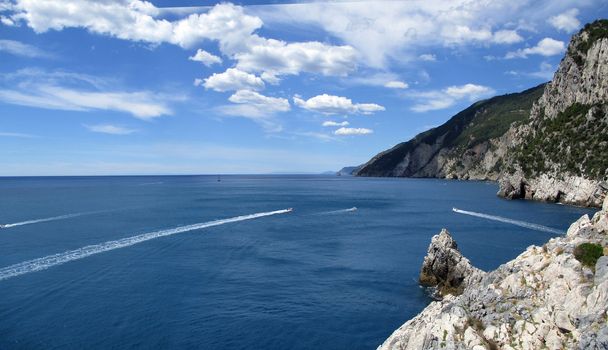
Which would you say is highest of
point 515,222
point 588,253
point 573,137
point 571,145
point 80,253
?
point 573,137

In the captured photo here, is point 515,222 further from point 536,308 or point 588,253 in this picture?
point 536,308

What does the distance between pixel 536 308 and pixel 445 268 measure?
29463 millimetres

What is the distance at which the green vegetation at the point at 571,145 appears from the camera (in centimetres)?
11894

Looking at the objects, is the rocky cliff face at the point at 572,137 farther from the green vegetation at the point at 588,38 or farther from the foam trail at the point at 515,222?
the foam trail at the point at 515,222

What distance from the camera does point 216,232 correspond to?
89000 millimetres

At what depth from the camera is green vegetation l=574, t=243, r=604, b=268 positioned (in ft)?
75.0

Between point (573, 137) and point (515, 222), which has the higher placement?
point (573, 137)

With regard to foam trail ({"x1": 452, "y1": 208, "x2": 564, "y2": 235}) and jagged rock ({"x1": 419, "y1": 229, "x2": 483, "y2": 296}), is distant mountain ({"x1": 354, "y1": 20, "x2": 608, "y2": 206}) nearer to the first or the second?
foam trail ({"x1": 452, "y1": 208, "x2": 564, "y2": 235})

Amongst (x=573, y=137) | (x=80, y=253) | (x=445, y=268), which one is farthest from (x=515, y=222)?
(x=80, y=253)

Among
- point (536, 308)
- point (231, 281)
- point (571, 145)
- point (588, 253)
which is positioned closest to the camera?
point (536, 308)

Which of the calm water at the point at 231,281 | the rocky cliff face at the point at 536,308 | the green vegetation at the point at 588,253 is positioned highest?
the green vegetation at the point at 588,253

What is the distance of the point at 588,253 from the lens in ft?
76.1

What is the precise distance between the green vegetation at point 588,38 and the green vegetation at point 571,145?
1702 cm

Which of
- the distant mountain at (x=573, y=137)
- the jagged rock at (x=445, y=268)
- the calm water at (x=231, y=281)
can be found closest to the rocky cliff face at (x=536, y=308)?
the calm water at (x=231, y=281)
